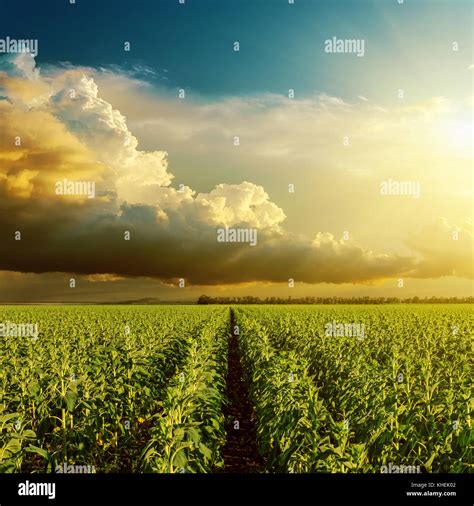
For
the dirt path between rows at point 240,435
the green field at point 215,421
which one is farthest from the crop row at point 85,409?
the dirt path between rows at point 240,435

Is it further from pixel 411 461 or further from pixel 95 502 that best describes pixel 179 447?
pixel 411 461

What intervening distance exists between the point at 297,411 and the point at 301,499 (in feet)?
16.6

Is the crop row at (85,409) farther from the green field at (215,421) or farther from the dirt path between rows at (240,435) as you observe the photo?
the dirt path between rows at (240,435)

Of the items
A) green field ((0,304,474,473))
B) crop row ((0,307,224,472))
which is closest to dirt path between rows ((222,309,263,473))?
green field ((0,304,474,473))

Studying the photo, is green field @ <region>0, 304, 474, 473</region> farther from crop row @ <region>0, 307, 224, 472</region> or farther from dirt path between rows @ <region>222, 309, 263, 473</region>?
dirt path between rows @ <region>222, 309, 263, 473</region>

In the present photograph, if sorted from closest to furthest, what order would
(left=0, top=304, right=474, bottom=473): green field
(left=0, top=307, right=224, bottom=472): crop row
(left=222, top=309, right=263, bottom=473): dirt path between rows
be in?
(left=0, top=304, right=474, bottom=473): green field < (left=0, top=307, right=224, bottom=472): crop row < (left=222, top=309, right=263, bottom=473): dirt path between rows

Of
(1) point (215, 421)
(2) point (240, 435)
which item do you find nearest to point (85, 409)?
(1) point (215, 421)

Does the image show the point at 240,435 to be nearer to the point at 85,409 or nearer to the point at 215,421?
the point at 85,409

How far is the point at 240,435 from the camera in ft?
45.6

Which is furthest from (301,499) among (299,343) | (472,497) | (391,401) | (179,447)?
(299,343)

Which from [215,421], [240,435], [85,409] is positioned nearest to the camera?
[215,421]

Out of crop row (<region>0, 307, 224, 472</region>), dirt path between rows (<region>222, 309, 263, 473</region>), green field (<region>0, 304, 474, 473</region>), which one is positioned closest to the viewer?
green field (<region>0, 304, 474, 473</region>)

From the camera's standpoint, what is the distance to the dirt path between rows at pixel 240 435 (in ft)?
38.7

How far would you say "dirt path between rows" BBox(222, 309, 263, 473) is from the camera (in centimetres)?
1180
